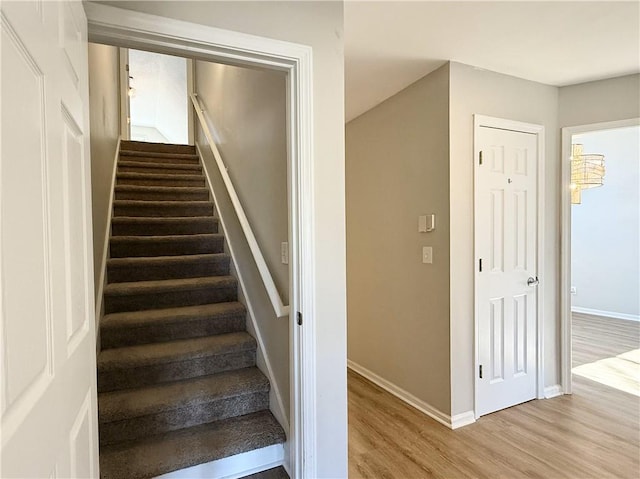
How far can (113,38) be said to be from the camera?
4.26 feet

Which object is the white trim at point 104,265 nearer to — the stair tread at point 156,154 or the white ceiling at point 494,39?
the stair tread at point 156,154

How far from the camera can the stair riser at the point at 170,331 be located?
217 centimetres

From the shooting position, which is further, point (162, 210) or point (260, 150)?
point (162, 210)

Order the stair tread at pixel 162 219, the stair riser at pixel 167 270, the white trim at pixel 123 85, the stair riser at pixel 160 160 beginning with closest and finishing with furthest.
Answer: the stair riser at pixel 167 270, the stair tread at pixel 162 219, the stair riser at pixel 160 160, the white trim at pixel 123 85

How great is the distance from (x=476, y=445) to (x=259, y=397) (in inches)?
53.5

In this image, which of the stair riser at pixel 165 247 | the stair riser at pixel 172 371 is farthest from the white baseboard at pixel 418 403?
the stair riser at pixel 165 247

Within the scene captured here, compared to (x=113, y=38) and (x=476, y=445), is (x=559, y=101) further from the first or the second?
(x=113, y=38)

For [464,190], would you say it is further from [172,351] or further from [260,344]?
[172,351]

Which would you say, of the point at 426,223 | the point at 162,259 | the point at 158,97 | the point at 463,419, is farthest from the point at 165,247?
the point at 158,97

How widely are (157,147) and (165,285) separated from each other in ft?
8.72

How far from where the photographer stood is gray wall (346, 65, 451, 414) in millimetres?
2465

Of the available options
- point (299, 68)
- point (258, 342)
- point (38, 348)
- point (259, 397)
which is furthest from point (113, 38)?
point (259, 397)

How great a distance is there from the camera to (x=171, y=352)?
2.09 meters

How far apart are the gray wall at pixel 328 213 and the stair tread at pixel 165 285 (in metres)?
1.27
